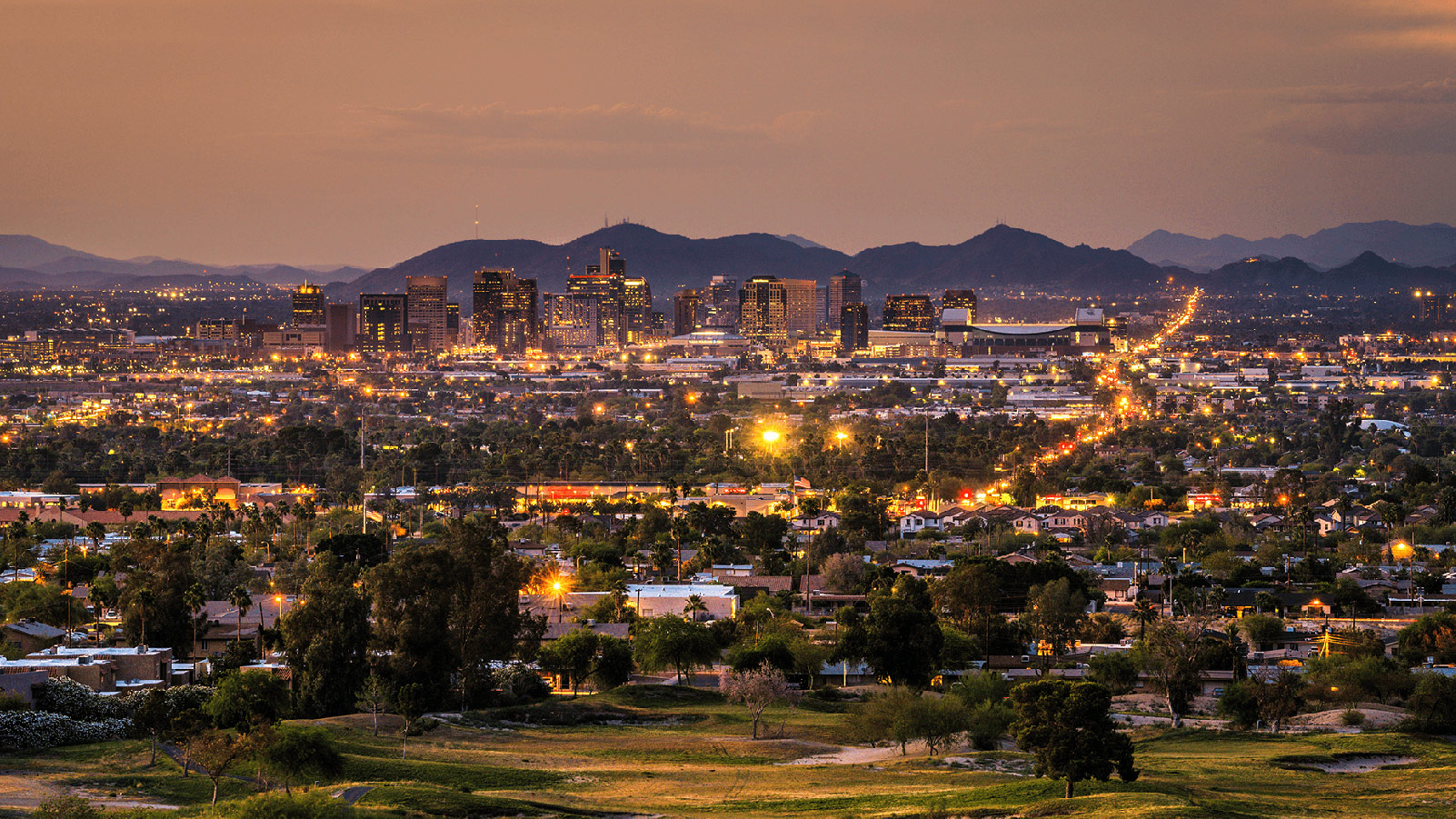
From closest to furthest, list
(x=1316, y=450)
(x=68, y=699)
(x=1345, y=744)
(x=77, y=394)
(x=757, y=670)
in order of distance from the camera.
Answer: (x=68, y=699), (x=1345, y=744), (x=757, y=670), (x=1316, y=450), (x=77, y=394)

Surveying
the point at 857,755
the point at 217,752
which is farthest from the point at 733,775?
the point at 217,752

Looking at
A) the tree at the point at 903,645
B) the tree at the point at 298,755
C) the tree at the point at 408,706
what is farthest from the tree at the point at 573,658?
the tree at the point at 298,755

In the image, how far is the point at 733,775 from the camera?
26938mm

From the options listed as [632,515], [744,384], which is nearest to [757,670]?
[632,515]

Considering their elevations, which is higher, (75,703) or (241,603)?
Answer: (75,703)

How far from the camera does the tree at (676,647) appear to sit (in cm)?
3600

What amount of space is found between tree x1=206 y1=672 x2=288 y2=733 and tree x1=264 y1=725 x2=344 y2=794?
779mm

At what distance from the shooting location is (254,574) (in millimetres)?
45562

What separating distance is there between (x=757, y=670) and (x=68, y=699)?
42.4 ft

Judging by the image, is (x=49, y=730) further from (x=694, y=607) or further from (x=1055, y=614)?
(x=1055, y=614)

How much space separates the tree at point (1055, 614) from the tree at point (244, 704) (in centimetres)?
1823

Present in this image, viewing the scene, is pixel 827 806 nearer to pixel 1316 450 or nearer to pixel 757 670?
pixel 757 670

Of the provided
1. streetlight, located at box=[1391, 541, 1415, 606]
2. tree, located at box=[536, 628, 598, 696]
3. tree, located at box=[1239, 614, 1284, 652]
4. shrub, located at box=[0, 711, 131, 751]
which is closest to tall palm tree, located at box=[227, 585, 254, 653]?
tree, located at box=[536, 628, 598, 696]

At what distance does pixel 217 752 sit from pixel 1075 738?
497 inches
